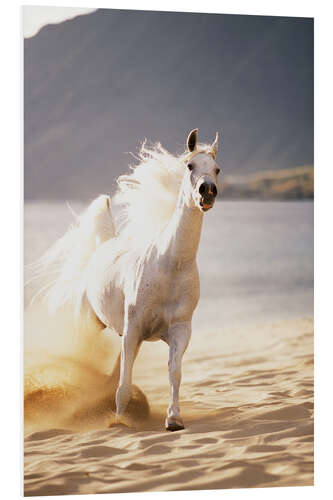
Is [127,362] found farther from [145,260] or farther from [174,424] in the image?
[145,260]

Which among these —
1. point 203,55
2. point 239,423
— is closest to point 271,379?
point 239,423

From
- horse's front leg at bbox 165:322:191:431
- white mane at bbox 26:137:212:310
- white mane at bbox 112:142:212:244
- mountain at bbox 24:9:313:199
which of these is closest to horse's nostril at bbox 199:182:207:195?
white mane at bbox 26:137:212:310

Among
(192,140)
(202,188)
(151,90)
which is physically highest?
(151,90)

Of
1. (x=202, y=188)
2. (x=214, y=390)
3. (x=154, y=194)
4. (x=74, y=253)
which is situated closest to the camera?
(x=202, y=188)

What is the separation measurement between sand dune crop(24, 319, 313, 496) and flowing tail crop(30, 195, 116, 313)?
21.8 inches

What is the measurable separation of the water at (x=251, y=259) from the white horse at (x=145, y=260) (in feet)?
0.91

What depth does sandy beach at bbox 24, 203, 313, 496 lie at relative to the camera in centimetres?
351

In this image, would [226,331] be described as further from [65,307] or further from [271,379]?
[65,307]

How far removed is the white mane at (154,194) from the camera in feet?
12.7

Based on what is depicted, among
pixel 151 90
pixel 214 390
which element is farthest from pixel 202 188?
pixel 214 390

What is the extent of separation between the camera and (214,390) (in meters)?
4.55

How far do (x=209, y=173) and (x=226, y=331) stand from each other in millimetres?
2142

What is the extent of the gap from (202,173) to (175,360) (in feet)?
2.96
